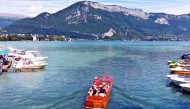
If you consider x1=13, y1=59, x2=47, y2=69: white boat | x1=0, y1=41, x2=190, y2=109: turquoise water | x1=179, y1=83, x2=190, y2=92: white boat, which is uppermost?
x1=13, y1=59, x2=47, y2=69: white boat

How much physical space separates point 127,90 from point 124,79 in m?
15.0

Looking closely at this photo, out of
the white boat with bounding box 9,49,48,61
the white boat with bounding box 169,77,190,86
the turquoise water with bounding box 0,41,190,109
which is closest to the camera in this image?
the turquoise water with bounding box 0,41,190,109

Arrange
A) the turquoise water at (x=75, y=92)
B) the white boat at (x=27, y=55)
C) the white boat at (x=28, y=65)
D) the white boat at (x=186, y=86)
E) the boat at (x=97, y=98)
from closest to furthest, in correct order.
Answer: the boat at (x=97, y=98)
the turquoise water at (x=75, y=92)
the white boat at (x=186, y=86)
the white boat at (x=28, y=65)
the white boat at (x=27, y=55)

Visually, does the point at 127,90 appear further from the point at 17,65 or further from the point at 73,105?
the point at 17,65

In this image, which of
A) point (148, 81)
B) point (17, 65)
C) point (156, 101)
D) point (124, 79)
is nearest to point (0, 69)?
point (17, 65)

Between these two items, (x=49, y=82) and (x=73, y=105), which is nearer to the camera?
(x=73, y=105)

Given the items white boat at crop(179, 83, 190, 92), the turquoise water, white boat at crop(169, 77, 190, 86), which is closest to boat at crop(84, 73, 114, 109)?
the turquoise water

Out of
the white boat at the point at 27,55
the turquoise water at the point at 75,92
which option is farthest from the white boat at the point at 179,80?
the white boat at the point at 27,55

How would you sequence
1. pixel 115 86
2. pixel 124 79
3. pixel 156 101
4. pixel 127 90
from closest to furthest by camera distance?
pixel 156 101 → pixel 127 90 → pixel 115 86 → pixel 124 79

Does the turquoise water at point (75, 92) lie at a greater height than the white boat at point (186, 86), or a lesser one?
lesser

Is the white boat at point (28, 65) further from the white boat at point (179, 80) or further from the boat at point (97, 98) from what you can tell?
the white boat at point (179, 80)

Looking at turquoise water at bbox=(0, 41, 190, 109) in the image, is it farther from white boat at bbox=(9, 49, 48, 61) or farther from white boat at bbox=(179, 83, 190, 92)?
white boat at bbox=(9, 49, 48, 61)

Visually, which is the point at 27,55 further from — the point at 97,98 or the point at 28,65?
the point at 97,98

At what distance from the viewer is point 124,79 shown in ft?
259
